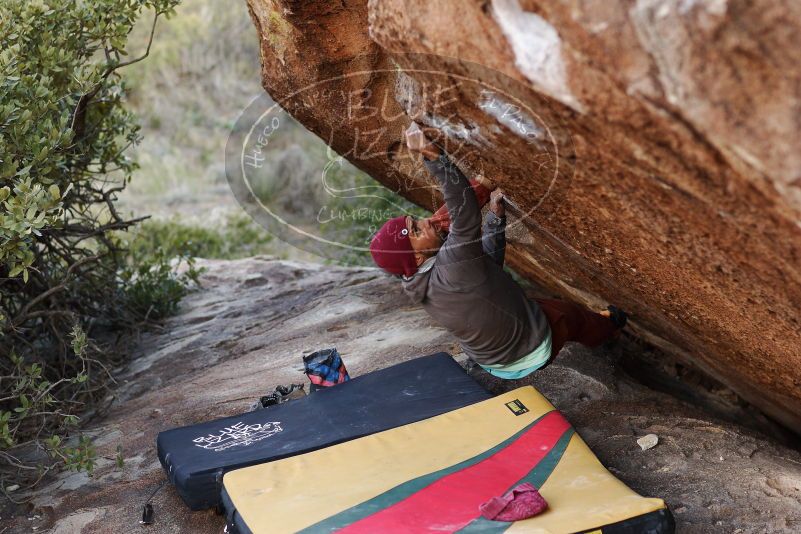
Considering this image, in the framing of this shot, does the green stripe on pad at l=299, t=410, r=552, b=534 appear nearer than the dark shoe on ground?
Yes

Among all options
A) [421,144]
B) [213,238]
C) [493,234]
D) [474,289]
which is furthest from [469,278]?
[213,238]

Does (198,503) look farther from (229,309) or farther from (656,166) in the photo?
(229,309)

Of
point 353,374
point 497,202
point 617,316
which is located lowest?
point 353,374

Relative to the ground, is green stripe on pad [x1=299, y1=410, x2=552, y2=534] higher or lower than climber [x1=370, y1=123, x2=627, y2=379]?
lower

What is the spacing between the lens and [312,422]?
11.2ft

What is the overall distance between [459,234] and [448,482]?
0.85 m

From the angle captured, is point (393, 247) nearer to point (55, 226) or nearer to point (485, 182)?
point (485, 182)

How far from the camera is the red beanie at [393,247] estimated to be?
10.1 ft

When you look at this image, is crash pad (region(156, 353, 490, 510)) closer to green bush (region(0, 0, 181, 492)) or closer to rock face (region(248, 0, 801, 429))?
green bush (region(0, 0, 181, 492))

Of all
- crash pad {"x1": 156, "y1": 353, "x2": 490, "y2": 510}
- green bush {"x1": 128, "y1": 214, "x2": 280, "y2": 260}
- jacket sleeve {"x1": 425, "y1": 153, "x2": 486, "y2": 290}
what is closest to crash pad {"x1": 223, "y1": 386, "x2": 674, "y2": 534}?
crash pad {"x1": 156, "y1": 353, "x2": 490, "y2": 510}

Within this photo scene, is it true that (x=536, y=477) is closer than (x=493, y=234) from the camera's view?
Yes

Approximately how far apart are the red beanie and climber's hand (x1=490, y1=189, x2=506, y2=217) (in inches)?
13.5

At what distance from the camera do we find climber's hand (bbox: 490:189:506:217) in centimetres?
315

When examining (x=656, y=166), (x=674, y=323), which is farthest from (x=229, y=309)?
(x=656, y=166)
